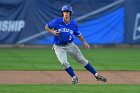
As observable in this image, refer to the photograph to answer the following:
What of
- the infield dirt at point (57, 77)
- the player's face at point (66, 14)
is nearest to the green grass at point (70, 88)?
the infield dirt at point (57, 77)

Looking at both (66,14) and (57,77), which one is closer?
(66,14)

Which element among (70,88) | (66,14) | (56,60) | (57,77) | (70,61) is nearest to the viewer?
(70,88)

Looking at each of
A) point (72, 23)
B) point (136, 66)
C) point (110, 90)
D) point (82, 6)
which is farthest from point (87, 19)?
point (110, 90)

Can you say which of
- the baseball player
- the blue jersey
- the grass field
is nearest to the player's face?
the baseball player

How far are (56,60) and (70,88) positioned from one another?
7878mm

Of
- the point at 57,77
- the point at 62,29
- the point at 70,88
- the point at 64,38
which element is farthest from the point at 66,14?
the point at 57,77

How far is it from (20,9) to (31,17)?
650 mm

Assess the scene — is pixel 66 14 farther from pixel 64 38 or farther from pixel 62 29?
pixel 64 38

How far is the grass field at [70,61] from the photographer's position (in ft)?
35.9

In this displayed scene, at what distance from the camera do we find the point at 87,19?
2467 centimetres

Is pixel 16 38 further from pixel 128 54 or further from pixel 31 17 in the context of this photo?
pixel 128 54

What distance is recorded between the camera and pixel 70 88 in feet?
36.5

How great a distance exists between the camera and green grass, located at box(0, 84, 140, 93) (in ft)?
34.8

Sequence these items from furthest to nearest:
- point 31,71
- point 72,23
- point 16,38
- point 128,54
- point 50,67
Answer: point 16,38 < point 128,54 < point 50,67 < point 31,71 < point 72,23
